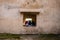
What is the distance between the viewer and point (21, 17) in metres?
4.43

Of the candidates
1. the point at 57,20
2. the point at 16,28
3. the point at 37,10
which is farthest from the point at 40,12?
the point at 16,28

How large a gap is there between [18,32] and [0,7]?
0.94 m

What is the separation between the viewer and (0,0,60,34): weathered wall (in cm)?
443

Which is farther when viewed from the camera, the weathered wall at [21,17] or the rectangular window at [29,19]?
the rectangular window at [29,19]

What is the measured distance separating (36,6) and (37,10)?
129 mm

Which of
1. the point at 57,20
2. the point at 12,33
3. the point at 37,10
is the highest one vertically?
the point at 37,10

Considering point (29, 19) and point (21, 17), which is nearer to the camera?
point (21, 17)

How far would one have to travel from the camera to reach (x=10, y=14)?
445cm

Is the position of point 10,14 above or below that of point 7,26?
above

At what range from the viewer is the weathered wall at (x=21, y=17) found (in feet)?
14.5

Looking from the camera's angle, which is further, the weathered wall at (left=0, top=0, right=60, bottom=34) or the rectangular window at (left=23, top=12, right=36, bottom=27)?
the rectangular window at (left=23, top=12, right=36, bottom=27)

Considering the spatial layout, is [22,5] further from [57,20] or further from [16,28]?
[57,20]

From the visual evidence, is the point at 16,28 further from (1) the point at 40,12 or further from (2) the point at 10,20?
(1) the point at 40,12

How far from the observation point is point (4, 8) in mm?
4469
